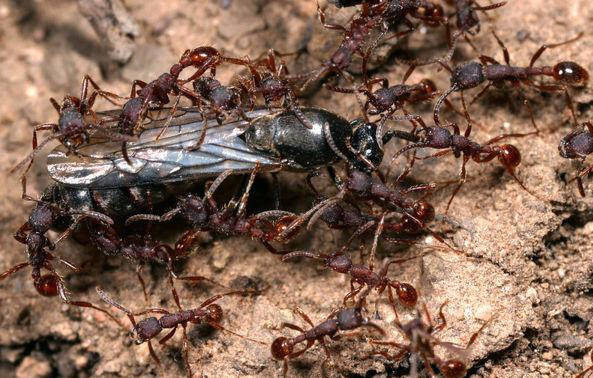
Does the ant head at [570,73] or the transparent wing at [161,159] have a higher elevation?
the transparent wing at [161,159]

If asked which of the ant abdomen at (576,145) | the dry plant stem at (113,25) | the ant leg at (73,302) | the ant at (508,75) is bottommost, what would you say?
the ant leg at (73,302)

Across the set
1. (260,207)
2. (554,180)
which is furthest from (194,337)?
(554,180)

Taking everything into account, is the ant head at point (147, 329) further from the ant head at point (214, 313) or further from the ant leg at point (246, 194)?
the ant leg at point (246, 194)

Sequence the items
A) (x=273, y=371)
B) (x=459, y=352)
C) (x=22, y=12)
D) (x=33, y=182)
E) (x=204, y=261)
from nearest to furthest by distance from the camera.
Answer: (x=459, y=352), (x=273, y=371), (x=204, y=261), (x=33, y=182), (x=22, y=12)

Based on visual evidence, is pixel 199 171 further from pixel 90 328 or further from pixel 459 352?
pixel 459 352

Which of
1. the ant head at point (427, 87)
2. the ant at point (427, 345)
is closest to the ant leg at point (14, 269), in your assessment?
the ant at point (427, 345)

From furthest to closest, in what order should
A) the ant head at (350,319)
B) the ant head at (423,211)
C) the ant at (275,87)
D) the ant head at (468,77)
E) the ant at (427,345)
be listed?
the ant head at (468,77) < the ant at (275,87) < the ant head at (423,211) < the ant head at (350,319) < the ant at (427,345)

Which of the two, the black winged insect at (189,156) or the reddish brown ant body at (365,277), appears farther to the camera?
the black winged insect at (189,156)
